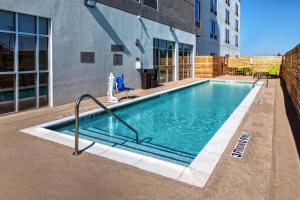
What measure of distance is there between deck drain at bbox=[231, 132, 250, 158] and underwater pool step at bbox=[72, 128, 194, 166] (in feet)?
2.93

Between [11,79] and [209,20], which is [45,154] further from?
[209,20]

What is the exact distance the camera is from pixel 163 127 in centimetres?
788

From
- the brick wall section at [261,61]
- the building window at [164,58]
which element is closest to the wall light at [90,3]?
the building window at [164,58]

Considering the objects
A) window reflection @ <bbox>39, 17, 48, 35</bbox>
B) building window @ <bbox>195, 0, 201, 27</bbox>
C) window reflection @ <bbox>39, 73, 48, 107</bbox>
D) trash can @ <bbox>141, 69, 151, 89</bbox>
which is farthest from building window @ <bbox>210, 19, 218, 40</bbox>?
window reflection @ <bbox>39, 73, 48, 107</bbox>

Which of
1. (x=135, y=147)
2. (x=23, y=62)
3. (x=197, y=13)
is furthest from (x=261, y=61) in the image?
(x=135, y=147)

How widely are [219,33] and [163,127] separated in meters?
30.4

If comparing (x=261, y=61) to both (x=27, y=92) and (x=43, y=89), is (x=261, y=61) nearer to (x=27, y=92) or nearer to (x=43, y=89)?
(x=43, y=89)

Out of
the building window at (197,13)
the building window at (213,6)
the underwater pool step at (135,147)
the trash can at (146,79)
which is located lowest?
the underwater pool step at (135,147)

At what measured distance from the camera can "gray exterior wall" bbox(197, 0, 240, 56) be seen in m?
28.6

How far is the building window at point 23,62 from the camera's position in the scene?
7.60 m

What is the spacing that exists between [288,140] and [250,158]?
150 cm

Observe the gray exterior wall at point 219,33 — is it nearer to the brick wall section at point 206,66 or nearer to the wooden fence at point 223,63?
the brick wall section at point 206,66

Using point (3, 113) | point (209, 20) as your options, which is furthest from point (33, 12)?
point (209, 20)

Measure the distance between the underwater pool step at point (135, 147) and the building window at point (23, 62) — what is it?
2.40m
